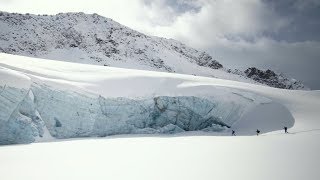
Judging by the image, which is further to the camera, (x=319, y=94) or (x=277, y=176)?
(x=319, y=94)

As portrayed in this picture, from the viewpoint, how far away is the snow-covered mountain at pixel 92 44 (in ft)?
340

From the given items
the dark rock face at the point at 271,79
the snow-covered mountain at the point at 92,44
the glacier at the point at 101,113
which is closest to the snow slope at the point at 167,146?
the glacier at the point at 101,113

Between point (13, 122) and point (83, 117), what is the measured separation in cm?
410

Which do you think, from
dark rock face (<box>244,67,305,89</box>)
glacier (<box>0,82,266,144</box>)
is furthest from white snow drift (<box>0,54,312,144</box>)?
dark rock face (<box>244,67,305,89</box>)

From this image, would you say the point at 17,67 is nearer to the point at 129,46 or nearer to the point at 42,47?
the point at 42,47

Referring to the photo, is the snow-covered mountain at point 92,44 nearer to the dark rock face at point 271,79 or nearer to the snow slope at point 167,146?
the dark rock face at point 271,79

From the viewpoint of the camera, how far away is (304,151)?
9.85 metres

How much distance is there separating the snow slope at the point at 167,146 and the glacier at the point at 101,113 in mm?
183

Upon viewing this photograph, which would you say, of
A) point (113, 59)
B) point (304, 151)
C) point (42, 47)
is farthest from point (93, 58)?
point (304, 151)

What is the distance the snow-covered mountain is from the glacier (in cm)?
7915

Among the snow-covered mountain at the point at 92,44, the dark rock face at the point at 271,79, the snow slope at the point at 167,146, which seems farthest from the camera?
the dark rock face at the point at 271,79

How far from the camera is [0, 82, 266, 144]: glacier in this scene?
16.5 metres

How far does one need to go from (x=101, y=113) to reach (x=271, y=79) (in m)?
145

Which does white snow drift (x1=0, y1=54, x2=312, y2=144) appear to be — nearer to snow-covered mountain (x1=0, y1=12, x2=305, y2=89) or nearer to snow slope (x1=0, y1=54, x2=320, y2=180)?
snow slope (x1=0, y1=54, x2=320, y2=180)
